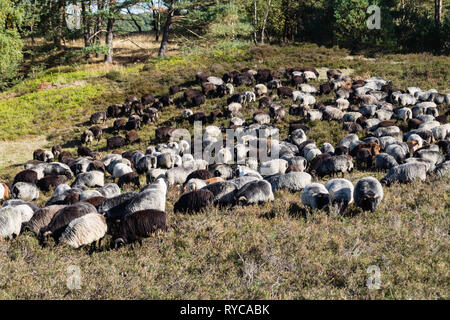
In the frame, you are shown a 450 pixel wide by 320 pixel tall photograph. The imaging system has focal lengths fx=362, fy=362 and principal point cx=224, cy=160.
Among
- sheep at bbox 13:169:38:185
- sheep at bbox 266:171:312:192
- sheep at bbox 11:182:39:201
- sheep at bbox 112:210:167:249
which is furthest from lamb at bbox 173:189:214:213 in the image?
sheep at bbox 13:169:38:185

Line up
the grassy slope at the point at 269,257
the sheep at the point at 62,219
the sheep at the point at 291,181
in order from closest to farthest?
1. the grassy slope at the point at 269,257
2. the sheep at the point at 62,219
3. the sheep at the point at 291,181

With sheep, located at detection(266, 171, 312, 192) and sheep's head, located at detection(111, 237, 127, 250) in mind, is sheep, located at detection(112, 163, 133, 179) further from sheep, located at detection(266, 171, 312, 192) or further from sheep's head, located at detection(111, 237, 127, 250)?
sheep's head, located at detection(111, 237, 127, 250)

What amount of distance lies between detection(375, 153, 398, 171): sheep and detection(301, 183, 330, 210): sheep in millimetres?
4368

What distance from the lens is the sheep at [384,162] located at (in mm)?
11766

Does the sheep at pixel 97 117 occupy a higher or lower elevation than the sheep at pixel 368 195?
higher

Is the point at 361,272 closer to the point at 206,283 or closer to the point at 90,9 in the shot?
the point at 206,283

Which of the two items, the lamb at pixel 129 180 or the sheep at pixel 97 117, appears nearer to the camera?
the lamb at pixel 129 180

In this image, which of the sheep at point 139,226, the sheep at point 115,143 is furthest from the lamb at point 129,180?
the sheep at point 115,143

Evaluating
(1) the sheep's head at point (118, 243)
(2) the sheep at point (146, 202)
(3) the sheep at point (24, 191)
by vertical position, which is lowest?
(3) the sheep at point (24, 191)

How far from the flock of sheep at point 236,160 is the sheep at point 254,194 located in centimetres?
3

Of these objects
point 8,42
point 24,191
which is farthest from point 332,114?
point 8,42

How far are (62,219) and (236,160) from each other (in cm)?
827

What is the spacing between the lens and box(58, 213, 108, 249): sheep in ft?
22.9

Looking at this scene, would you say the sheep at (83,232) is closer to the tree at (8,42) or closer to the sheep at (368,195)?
the sheep at (368,195)
